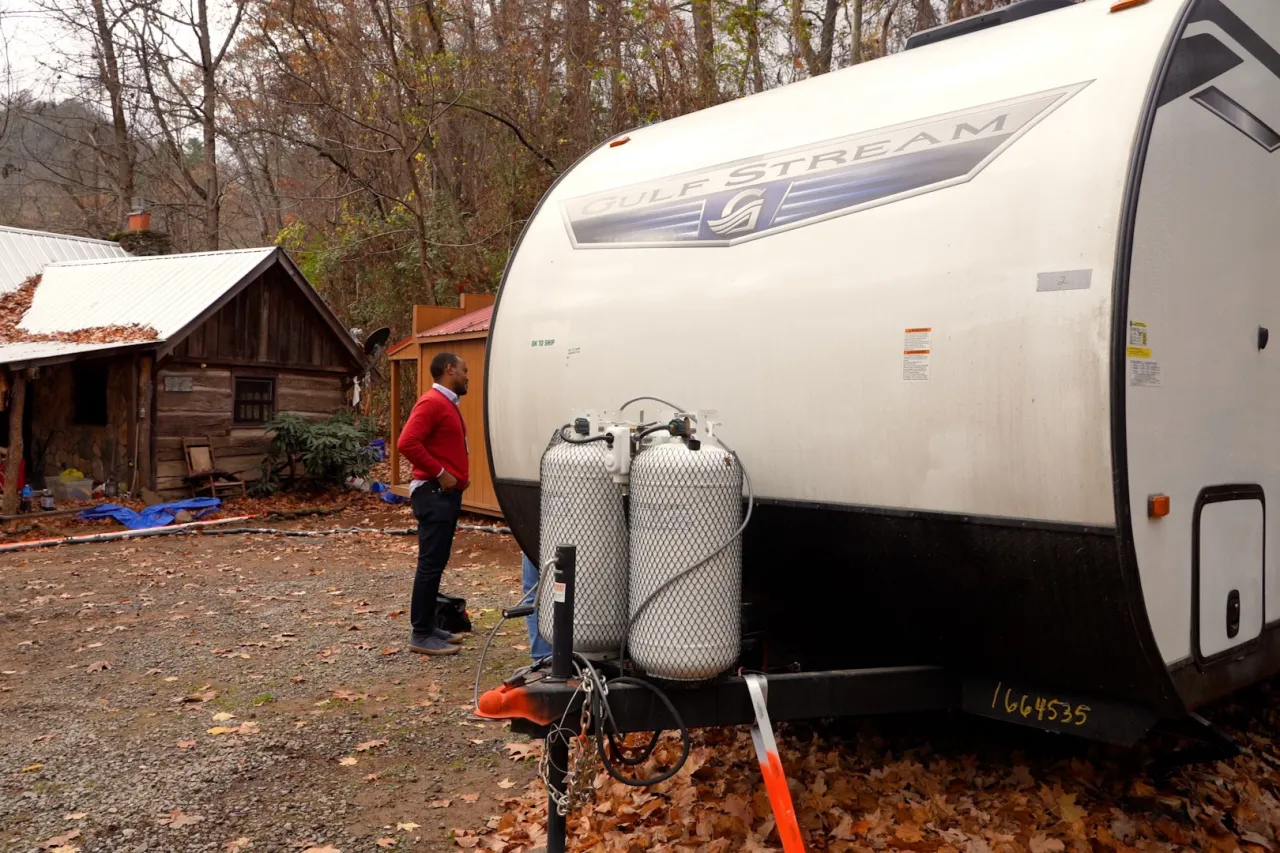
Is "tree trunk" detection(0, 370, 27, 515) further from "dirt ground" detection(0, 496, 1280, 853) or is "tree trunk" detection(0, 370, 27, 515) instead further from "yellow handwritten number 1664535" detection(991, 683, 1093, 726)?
"yellow handwritten number 1664535" detection(991, 683, 1093, 726)

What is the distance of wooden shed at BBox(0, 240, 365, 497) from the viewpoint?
54.5 ft

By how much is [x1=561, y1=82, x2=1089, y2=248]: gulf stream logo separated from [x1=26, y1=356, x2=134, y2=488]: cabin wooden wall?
1468 cm

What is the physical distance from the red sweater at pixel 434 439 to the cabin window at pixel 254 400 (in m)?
12.8

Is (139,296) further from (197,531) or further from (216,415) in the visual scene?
(197,531)

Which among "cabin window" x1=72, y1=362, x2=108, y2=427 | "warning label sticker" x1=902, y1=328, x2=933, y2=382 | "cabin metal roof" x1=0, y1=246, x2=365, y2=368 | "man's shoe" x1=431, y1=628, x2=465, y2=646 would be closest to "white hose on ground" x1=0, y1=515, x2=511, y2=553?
"cabin metal roof" x1=0, y1=246, x2=365, y2=368

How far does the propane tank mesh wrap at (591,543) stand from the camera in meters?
3.69

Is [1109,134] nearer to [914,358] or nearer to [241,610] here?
[914,358]

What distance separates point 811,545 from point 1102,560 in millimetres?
1128

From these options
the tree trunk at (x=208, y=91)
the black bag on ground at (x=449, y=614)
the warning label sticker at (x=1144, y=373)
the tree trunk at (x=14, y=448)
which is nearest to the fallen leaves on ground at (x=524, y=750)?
the black bag on ground at (x=449, y=614)

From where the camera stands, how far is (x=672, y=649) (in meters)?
3.44

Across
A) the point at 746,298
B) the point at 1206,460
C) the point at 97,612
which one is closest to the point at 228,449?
the point at 97,612

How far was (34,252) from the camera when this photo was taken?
2217cm

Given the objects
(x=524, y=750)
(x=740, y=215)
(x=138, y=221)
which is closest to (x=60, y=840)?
(x=524, y=750)

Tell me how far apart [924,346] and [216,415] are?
16724 millimetres
